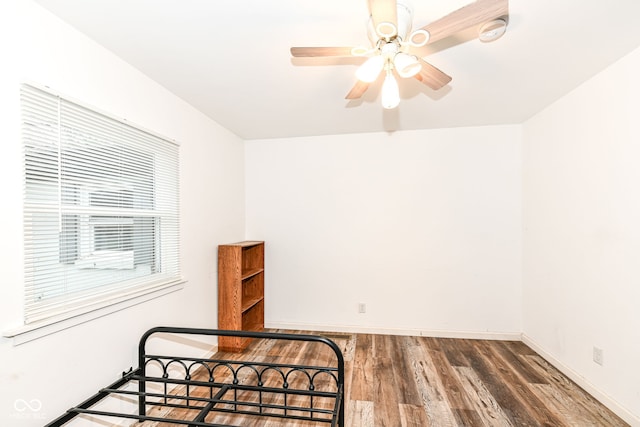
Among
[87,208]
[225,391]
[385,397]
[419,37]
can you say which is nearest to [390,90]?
[419,37]

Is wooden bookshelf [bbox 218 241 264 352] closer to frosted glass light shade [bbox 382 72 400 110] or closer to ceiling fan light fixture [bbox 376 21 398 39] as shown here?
frosted glass light shade [bbox 382 72 400 110]

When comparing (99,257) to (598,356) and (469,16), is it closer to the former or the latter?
(469,16)

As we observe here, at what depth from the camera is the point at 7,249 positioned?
4.30ft

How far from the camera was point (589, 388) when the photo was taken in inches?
90.6

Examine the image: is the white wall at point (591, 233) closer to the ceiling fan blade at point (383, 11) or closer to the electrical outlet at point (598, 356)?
the electrical outlet at point (598, 356)

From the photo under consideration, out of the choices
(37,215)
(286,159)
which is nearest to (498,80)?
(286,159)

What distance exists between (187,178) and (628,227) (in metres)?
3.39

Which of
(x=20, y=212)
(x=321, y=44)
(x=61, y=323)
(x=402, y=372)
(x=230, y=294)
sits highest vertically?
(x=321, y=44)

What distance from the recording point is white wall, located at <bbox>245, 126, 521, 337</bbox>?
3.43m

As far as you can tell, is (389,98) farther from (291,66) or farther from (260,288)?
(260,288)

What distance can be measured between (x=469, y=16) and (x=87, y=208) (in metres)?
2.15

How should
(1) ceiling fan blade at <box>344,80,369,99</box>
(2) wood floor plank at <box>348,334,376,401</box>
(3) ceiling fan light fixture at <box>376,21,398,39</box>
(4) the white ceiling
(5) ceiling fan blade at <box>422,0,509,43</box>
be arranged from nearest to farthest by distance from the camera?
1. (5) ceiling fan blade at <box>422,0,509,43</box>
2. (3) ceiling fan light fixture at <box>376,21,398,39</box>
3. (4) the white ceiling
4. (1) ceiling fan blade at <box>344,80,369,99</box>
5. (2) wood floor plank at <box>348,334,376,401</box>

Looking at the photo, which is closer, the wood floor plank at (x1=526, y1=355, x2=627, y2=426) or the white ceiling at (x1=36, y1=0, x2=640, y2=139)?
the white ceiling at (x1=36, y1=0, x2=640, y2=139)

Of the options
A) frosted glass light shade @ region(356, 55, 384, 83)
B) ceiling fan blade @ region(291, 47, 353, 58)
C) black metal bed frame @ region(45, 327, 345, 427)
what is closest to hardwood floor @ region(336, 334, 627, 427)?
black metal bed frame @ region(45, 327, 345, 427)
